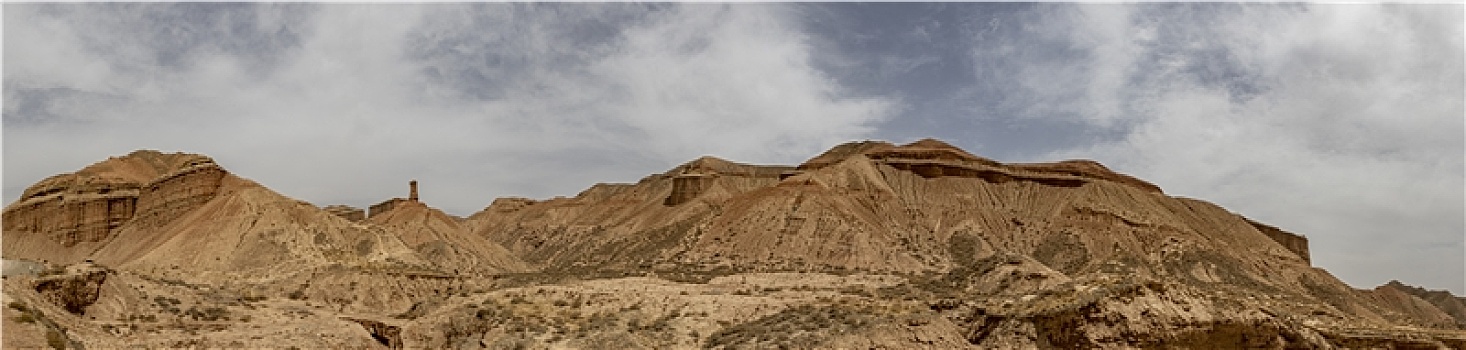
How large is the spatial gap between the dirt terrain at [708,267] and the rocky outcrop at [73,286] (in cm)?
9

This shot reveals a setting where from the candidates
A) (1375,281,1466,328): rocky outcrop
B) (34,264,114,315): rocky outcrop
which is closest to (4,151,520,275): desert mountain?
(34,264,114,315): rocky outcrop

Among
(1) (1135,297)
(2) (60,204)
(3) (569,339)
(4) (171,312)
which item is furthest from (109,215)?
(1) (1135,297)

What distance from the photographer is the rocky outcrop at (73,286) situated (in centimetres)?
2341

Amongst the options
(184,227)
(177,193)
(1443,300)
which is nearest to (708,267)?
(184,227)

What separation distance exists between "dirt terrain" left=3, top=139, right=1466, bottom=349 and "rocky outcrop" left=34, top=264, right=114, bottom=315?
9 cm

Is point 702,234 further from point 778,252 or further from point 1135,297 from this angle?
point 1135,297

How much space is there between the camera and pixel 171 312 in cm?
2875

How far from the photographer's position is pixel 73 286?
24594mm

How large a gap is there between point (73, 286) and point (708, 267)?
41.3 meters

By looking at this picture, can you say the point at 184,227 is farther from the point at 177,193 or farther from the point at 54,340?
the point at 54,340

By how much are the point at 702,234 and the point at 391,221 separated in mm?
23843

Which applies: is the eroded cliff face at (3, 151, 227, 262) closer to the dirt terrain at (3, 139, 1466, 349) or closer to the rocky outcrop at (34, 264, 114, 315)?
the dirt terrain at (3, 139, 1466, 349)

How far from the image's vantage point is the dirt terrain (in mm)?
21297

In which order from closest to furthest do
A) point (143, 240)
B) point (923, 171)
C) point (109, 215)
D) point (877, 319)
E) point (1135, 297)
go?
point (1135, 297), point (877, 319), point (143, 240), point (109, 215), point (923, 171)
